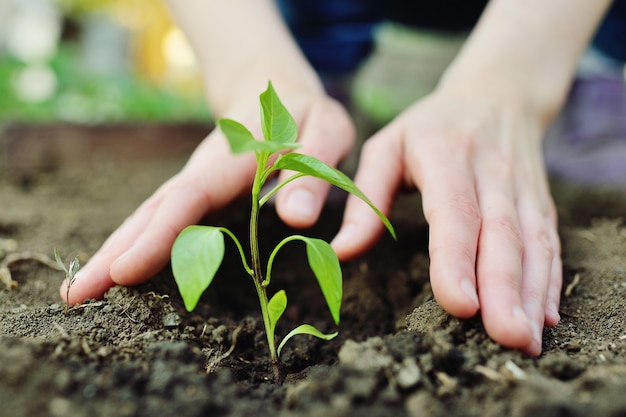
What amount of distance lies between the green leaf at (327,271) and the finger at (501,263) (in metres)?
0.32

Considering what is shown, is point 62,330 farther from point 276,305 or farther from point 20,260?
point 20,260

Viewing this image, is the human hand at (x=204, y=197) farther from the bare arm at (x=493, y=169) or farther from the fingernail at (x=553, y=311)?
the fingernail at (x=553, y=311)

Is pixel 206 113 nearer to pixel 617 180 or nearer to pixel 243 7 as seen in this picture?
pixel 243 7

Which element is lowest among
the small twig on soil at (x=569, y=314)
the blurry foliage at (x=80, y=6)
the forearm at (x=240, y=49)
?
the blurry foliage at (x=80, y=6)

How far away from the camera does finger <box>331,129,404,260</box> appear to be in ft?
4.95

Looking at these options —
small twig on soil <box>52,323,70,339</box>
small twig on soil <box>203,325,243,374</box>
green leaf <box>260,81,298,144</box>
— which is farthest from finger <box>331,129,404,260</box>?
small twig on soil <box>52,323,70,339</box>

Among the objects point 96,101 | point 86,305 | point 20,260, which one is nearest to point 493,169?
point 86,305

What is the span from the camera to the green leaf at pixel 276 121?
1103 mm

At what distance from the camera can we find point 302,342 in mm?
1431

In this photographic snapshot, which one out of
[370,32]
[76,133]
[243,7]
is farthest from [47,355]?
[370,32]

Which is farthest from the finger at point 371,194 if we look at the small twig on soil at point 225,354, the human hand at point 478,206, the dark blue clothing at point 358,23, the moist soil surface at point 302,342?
the dark blue clothing at point 358,23

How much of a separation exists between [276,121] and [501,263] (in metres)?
0.56

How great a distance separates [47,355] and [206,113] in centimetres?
325

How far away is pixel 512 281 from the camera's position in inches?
47.6
